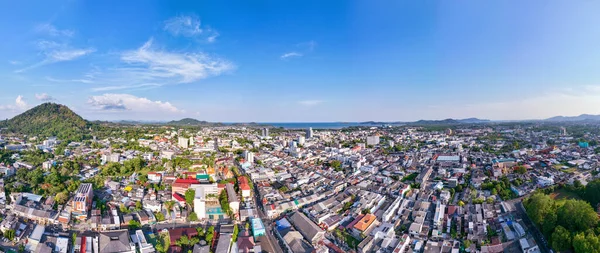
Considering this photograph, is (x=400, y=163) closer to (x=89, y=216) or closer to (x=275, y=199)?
(x=275, y=199)

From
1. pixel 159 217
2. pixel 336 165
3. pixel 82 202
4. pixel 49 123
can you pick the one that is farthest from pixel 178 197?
pixel 49 123

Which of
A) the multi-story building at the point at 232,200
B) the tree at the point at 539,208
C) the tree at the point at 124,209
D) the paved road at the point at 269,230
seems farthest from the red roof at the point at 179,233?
the tree at the point at 539,208

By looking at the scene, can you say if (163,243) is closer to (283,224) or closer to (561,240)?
(283,224)

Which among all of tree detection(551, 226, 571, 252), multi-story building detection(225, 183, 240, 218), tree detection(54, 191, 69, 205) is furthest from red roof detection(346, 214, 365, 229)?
tree detection(54, 191, 69, 205)

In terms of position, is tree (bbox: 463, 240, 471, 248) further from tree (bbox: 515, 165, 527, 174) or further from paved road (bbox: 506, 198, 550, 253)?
tree (bbox: 515, 165, 527, 174)

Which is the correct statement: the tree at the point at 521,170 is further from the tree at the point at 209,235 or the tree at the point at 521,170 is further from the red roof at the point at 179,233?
the red roof at the point at 179,233

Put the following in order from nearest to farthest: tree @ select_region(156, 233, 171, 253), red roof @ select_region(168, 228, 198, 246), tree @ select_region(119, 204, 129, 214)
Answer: tree @ select_region(156, 233, 171, 253)
red roof @ select_region(168, 228, 198, 246)
tree @ select_region(119, 204, 129, 214)
